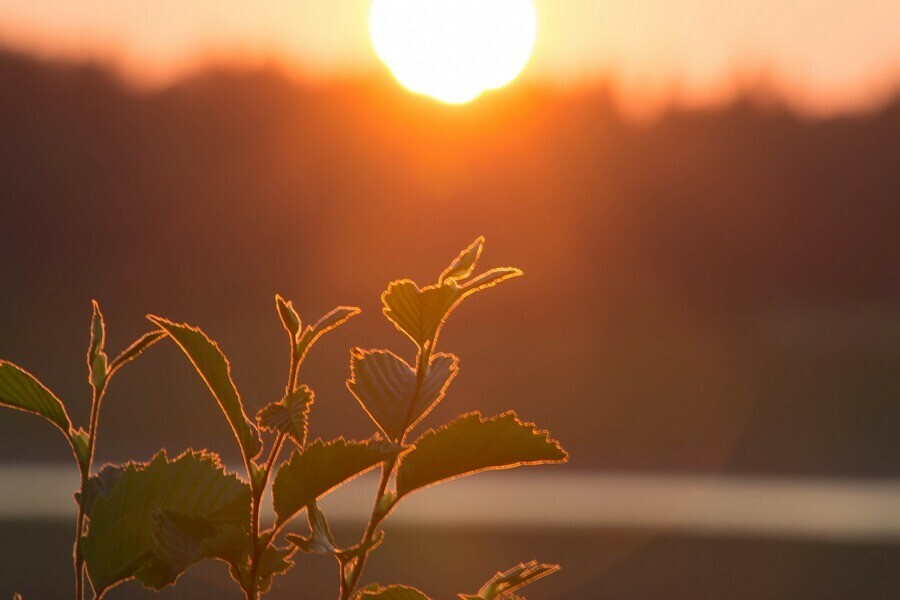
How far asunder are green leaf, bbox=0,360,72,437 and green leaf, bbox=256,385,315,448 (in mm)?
122

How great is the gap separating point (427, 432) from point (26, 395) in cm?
20

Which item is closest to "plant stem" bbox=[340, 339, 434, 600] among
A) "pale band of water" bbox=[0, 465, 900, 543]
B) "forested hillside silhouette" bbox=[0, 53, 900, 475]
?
"pale band of water" bbox=[0, 465, 900, 543]

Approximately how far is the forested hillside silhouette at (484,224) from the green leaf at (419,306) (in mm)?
19811

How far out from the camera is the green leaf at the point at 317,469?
22.9 inches

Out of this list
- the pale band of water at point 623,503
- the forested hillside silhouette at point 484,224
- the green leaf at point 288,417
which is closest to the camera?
the green leaf at point 288,417

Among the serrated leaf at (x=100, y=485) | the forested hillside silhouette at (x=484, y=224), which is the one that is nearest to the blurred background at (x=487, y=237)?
the forested hillside silhouette at (x=484, y=224)

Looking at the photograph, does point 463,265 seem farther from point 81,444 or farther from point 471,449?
point 81,444

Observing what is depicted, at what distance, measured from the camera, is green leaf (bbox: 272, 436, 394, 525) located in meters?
0.58

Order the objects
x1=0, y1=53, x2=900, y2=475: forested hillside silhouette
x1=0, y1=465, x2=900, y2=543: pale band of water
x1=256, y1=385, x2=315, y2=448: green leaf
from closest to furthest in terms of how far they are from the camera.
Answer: x1=256, y1=385, x2=315, y2=448: green leaf, x1=0, y1=465, x2=900, y2=543: pale band of water, x1=0, y1=53, x2=900, y2=475: forested hillside silhouette

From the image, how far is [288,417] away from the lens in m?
0.58

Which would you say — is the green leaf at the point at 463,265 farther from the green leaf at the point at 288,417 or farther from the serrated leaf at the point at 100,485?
the serrated leaf at the point at 100,485

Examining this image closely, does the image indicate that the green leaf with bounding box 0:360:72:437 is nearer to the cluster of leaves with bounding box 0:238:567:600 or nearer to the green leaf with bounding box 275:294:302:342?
the cluster of leaves with bounding box 0:238:567:600

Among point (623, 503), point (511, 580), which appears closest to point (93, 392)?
point (511, 580)

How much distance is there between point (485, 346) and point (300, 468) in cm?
2263
